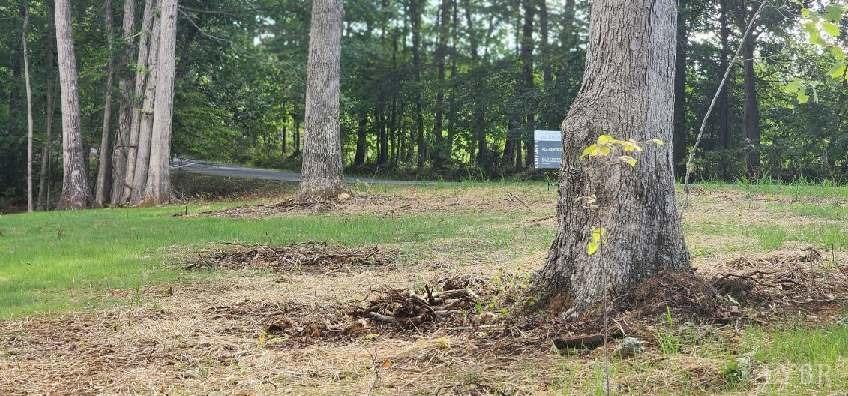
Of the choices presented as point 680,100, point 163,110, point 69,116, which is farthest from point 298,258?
point 680,100

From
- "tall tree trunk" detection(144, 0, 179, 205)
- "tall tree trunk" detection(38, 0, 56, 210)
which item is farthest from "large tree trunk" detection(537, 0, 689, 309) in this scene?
"tall tree trunk" detection(38, 0, 56, 210)

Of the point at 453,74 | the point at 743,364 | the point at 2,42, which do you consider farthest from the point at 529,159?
the point at 743,364

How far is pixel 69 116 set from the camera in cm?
1994

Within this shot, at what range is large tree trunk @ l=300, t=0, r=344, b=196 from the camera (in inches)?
563

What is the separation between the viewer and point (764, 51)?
25188 mm

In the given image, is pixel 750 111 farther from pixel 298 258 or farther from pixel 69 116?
pixel 298 258

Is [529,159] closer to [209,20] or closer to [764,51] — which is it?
[764,51]

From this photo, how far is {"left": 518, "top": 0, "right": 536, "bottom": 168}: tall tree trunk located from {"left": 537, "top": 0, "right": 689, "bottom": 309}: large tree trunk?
21.4m

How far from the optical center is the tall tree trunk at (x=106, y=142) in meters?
23.0

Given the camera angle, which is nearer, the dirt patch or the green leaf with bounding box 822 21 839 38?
the green leaf with bounding box 822 21 839 38

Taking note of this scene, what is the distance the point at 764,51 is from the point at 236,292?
2355 cm

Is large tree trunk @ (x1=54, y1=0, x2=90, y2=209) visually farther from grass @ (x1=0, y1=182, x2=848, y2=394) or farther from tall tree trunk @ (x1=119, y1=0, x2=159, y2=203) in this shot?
grass @ (x1=0, y1=182, x2=848, y2=394)

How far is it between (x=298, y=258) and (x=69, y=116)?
14.9 metres

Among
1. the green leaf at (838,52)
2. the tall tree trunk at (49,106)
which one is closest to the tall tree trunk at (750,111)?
the green leaf at (838,52)
